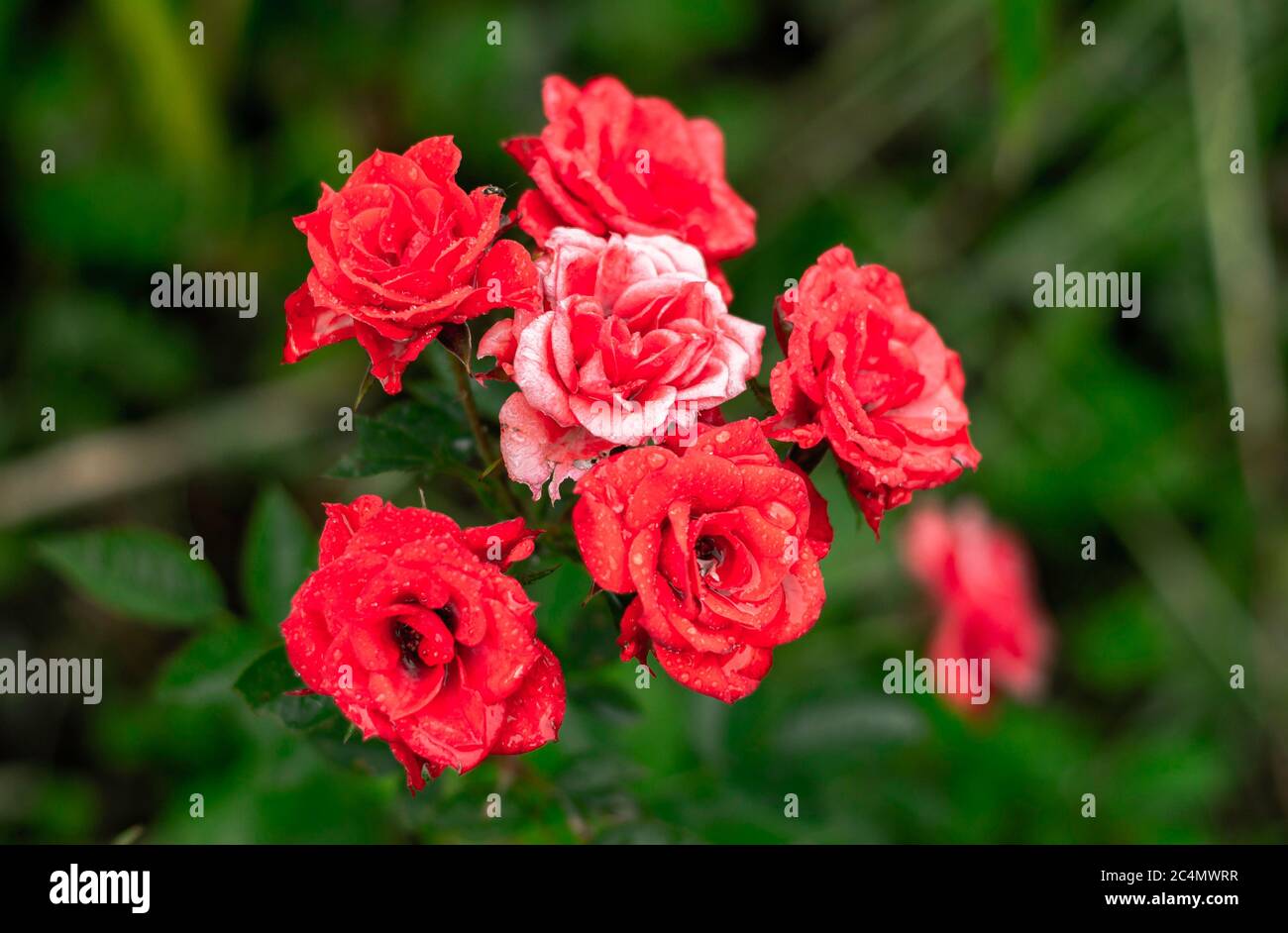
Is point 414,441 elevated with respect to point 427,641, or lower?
elevated

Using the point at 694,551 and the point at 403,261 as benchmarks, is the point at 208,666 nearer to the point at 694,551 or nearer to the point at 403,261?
the point at 403,261

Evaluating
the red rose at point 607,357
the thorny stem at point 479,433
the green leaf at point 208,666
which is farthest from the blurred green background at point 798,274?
the red rose at point 607,357

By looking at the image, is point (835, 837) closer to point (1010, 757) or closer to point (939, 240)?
point (1010, 757)

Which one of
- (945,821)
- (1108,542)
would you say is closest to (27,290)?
(945,821)
